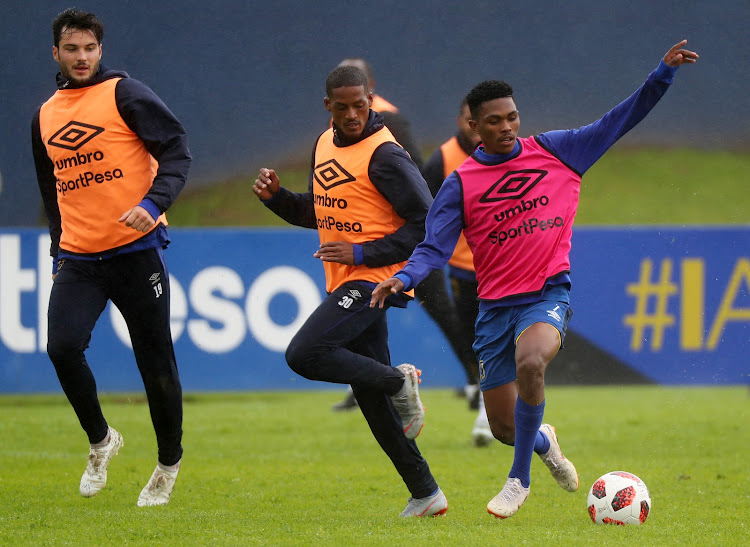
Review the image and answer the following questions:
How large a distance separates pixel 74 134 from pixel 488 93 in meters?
2.09

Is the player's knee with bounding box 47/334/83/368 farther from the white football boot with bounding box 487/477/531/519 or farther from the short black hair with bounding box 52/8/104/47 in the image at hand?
the white football boot with bounding box 487/477/531/519

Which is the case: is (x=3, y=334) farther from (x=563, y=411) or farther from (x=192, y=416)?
(x=563, y=411)

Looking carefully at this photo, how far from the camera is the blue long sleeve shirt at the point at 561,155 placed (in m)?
5.32

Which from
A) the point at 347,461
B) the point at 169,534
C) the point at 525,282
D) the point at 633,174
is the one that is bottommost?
the point at 633,174

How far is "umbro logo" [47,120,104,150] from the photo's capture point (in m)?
5.69

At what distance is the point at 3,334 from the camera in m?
10.8

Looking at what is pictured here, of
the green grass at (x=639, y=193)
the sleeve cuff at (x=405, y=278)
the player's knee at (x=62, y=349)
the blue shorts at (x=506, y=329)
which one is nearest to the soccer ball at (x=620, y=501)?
the blue shorts at (x=506, y=329)

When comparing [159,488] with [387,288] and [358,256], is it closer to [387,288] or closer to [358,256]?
[358,256]

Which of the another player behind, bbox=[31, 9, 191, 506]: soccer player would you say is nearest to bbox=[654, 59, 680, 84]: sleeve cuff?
bbox=[31, 9, 191, 506]: soccer player

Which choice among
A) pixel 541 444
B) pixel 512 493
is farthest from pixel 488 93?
pixel 512 493

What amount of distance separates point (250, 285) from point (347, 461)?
373cm

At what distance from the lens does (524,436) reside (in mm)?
5227

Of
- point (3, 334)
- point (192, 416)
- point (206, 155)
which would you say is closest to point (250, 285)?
point (192, 416)

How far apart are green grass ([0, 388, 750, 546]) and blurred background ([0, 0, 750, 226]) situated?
33.7 feet
